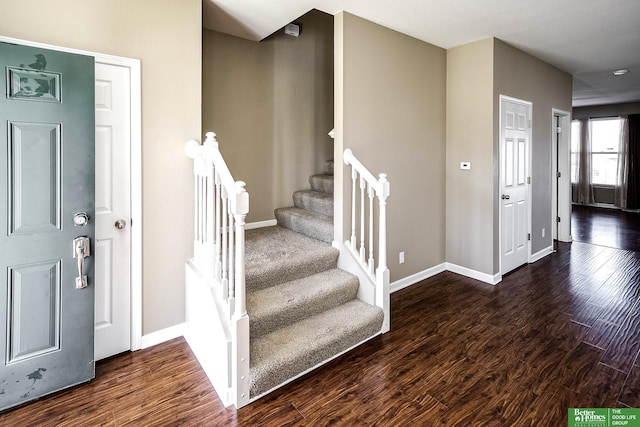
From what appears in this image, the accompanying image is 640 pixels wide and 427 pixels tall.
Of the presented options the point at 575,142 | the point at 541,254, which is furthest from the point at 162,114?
the point at 575,142

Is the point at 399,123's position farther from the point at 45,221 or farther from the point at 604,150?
the point at 604,150

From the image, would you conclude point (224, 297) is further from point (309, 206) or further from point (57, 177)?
point (309, 206)

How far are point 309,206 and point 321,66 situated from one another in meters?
1.82

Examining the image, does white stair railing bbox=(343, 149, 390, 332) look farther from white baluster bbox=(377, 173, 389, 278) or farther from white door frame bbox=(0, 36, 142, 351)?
white door frame bbox=(0, 36, 142, 351)

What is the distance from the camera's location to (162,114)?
2.48 m

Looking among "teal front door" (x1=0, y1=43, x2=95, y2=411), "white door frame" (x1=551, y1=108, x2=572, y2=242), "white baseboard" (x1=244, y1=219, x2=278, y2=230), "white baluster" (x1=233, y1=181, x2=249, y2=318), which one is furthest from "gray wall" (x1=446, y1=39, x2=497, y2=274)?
"teal front door" (x1=0, y1=43, x2=95, y2=411)

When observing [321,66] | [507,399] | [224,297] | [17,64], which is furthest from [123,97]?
[507,399]

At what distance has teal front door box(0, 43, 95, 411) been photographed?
1866 mm

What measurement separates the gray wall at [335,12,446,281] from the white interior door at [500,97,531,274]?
654 mm

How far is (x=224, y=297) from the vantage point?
211cm

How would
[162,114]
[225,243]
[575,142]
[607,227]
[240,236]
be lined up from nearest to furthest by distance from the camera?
[240,236]
[225,243]
[162,114]
[607,227]
[575,142]

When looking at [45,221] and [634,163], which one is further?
[634,163]

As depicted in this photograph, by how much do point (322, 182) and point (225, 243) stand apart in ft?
7.17

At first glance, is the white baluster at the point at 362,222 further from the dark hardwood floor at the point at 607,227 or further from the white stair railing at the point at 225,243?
the dark hardwood floor at the point at 607,227
